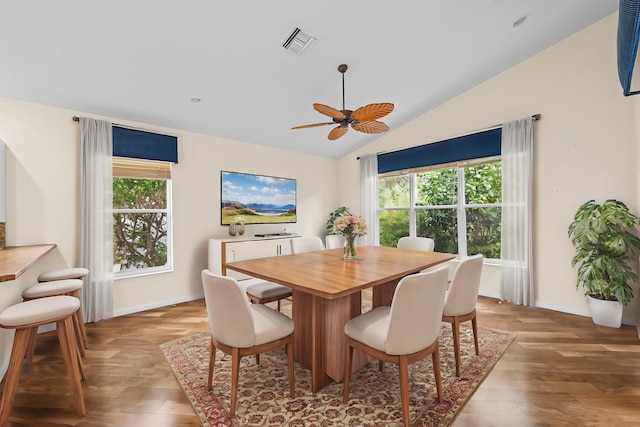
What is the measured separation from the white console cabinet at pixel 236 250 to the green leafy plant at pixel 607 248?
3.79 metres

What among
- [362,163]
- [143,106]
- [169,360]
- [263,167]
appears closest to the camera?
[169,360]

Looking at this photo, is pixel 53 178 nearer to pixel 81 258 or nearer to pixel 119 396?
pixel 81 258

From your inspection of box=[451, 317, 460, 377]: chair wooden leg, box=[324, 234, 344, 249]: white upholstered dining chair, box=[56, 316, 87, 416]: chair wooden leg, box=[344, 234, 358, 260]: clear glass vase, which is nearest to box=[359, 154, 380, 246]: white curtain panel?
box=[324, 234, 344, 249]: white upholstered dining chair

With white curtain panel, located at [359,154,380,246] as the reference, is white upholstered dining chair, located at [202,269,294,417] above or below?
below

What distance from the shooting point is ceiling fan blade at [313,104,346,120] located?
2455mm

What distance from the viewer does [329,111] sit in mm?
2557

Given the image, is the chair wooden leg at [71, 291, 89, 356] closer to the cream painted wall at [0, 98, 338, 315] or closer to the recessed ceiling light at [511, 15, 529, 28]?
the cream painted wall at [0, 98, 338, 315]

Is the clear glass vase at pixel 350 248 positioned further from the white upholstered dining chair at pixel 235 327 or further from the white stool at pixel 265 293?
the white upholstered dining chair at pixel 235 327

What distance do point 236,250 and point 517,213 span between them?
12.6ft

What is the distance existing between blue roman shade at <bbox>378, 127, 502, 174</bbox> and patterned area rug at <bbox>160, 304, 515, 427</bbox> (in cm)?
269

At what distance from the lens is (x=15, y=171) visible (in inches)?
111

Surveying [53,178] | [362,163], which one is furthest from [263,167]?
[53,178]

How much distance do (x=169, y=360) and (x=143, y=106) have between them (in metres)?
2.73

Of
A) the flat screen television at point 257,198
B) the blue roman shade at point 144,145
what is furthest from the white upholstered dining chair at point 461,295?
the blue roman shade at point 144,145
